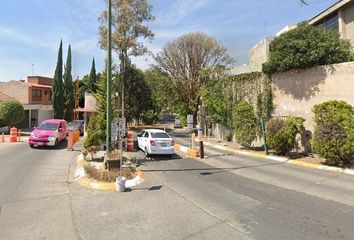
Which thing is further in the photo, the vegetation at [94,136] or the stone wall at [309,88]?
the vegetation at [94,136]

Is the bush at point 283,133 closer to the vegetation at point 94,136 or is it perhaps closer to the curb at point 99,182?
the curb at point 99,182

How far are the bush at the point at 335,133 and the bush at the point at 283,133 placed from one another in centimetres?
253

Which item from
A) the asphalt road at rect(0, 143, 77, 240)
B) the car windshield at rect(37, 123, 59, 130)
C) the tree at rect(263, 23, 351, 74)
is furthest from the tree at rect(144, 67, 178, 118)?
the asphalt road at rect(0, 143, 77, 240)

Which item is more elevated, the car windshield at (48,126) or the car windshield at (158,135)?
the car windshield at (48,126)

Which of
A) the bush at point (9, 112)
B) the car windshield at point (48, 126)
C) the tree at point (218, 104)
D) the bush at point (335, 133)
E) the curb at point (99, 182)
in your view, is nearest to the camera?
the curb at point (99, 182)

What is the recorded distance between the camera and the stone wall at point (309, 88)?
16.9 m

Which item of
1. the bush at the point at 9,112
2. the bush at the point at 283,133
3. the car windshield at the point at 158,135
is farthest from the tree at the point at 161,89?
the bush at the point at 283,133

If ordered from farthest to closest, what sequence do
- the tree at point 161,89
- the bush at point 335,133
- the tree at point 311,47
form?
the tree at point 161,89 → the tree at point 311,47 → the bush at point 335,133

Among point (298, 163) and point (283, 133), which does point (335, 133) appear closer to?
point (298, 163)

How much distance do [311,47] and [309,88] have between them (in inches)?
85.6

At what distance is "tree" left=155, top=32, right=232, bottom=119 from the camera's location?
42594mm

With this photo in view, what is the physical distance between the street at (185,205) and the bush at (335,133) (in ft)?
3.85

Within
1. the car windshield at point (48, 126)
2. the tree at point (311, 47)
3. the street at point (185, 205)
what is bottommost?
the street at point (185, 205)

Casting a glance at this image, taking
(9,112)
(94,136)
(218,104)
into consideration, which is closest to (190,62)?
(218,104)
